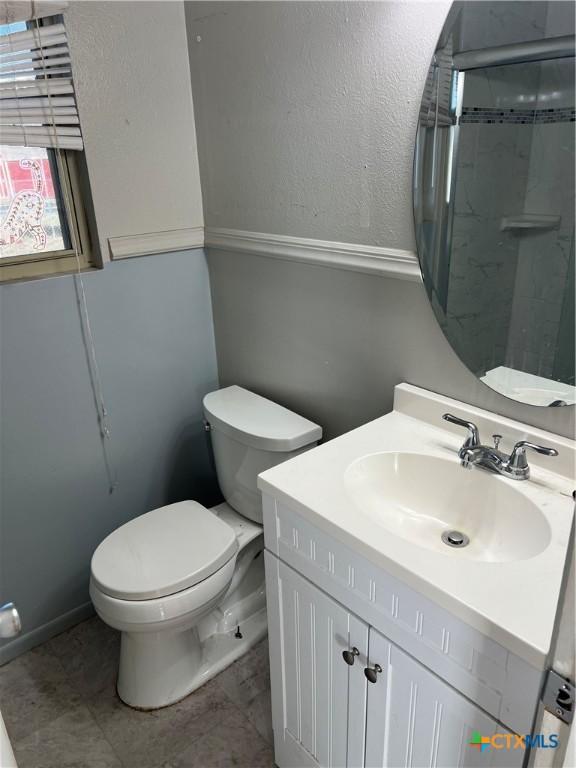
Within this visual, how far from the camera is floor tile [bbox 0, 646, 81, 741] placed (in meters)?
1.67

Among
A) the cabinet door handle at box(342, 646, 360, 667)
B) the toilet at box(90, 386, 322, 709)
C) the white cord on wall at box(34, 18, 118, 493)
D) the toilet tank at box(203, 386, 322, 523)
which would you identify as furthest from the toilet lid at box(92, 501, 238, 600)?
the cabinet door handle at box(342, 646, 360, 667)

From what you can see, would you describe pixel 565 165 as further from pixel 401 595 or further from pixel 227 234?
pixel 227 234

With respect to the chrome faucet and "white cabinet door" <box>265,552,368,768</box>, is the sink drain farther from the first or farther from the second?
"white cabinet door" <box>265,552,368,768</box>

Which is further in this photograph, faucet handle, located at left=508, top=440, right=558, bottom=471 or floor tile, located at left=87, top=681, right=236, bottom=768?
floor tile, located at left=87, top=681, right=236, bottom=768

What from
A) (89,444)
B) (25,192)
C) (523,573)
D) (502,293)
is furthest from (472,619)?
(25,192)

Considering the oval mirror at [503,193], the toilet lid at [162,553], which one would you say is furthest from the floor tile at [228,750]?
the oval mirror at [503,193]

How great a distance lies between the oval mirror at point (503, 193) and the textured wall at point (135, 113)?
0.89m

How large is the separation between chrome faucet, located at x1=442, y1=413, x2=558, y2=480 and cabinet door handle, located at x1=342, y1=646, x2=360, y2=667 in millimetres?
433

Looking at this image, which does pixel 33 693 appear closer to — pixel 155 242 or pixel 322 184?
pixel 155 242

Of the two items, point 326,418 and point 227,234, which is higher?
point 227,234

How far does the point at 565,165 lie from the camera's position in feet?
3.43

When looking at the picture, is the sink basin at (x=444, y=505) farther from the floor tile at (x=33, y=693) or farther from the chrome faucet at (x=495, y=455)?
the floor tile at (x=33, y=693)

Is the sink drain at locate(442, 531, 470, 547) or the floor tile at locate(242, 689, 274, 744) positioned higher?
the sink drain at locate(442, 531, 470, 547)

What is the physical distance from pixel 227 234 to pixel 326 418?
0.67 meters
